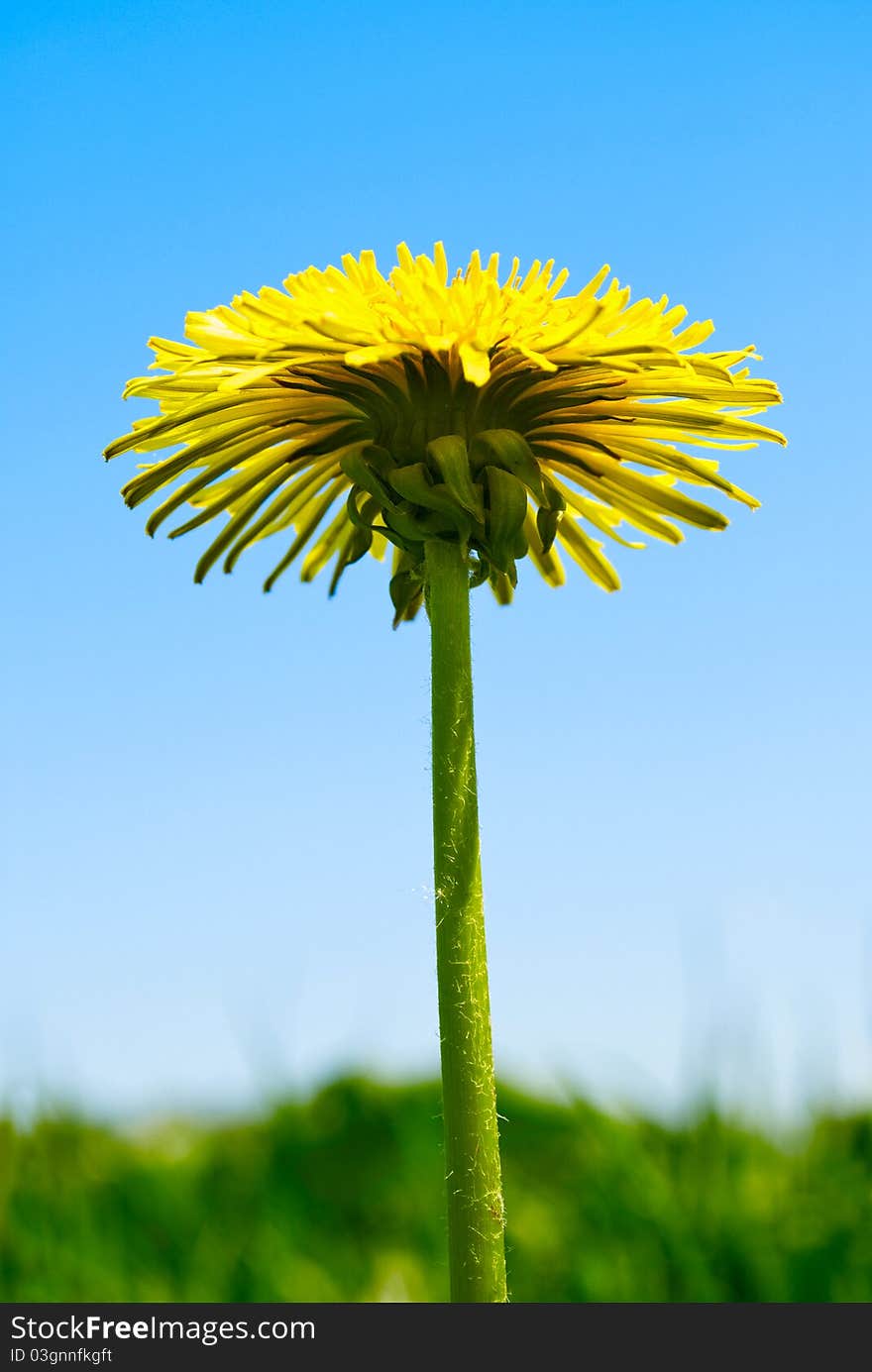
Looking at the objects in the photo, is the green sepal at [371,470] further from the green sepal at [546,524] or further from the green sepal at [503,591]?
the green sepal at [503,591]

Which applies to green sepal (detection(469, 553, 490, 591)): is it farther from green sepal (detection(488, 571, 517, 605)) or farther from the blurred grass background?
the blurred grass background

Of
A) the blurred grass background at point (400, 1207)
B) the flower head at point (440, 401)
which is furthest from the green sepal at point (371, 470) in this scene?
the blurred grass background at point (400, 1207)

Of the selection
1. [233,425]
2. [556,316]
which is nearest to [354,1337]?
[233,425]

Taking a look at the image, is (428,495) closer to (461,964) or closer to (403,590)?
(403,590)

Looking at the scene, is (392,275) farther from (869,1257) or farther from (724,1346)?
(869,1257)

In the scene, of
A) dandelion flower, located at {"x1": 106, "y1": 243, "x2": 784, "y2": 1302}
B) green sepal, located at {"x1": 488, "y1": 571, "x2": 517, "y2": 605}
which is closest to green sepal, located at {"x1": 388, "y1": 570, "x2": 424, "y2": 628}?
dandelion flower, located at {"x1": 106, "y1": 243, "x2": 784, "y2": 1302}

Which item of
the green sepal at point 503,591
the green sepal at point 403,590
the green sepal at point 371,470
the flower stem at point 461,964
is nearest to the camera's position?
the flower stem at point 461,964
